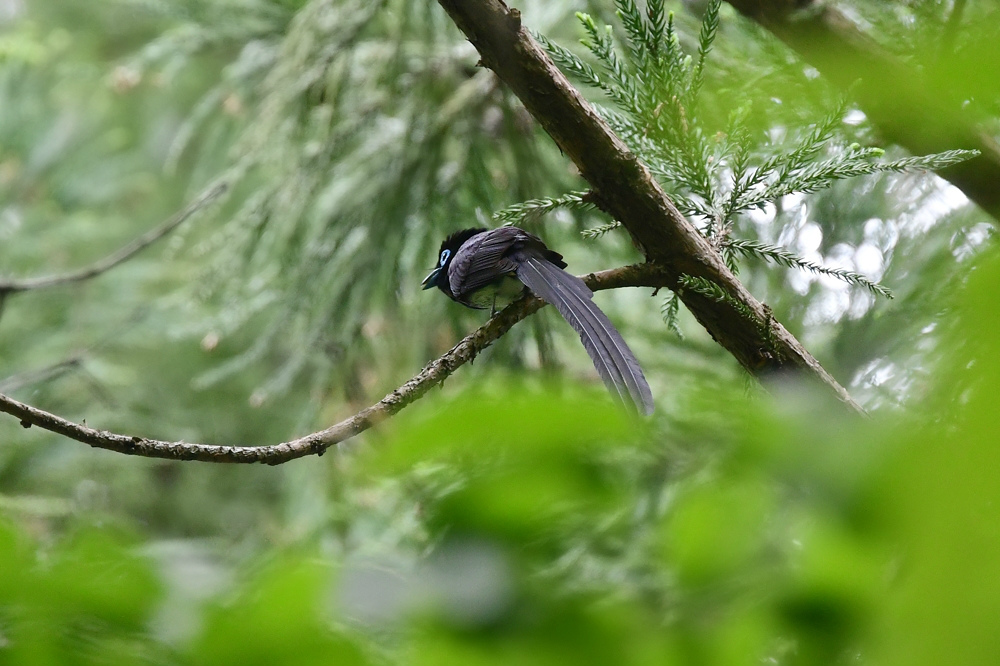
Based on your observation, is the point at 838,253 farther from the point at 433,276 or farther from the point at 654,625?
the point at 654,625

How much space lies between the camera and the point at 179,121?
9242 millimetres

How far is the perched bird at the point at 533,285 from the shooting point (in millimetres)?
1257

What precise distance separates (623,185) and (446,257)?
3.35ft

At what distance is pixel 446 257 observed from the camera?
7.38 feet

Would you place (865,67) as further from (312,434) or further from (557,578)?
(557,578)

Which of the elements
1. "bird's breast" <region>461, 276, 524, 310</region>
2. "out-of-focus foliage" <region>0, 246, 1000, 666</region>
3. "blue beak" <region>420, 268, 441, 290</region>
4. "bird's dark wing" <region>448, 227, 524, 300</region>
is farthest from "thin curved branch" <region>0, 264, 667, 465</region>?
"blue beak" <region>420, 268, 441, 290</region>

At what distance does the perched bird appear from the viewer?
1.26 m

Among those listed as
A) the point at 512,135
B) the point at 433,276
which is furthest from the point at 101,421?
the point at 512,135

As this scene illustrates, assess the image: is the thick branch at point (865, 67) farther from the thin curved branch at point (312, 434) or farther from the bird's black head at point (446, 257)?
the bird's black head at point (446, 257)

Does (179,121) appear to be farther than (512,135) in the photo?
Yes

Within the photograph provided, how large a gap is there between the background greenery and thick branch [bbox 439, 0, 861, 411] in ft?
0.73

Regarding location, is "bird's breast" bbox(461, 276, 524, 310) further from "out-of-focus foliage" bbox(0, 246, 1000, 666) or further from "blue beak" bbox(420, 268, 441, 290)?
"out-of-focus foliage" bbox(0, 246, 1000, 666)

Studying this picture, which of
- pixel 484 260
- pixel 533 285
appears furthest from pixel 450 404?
pixel 484 260

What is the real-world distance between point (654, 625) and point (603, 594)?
0.06 metres
